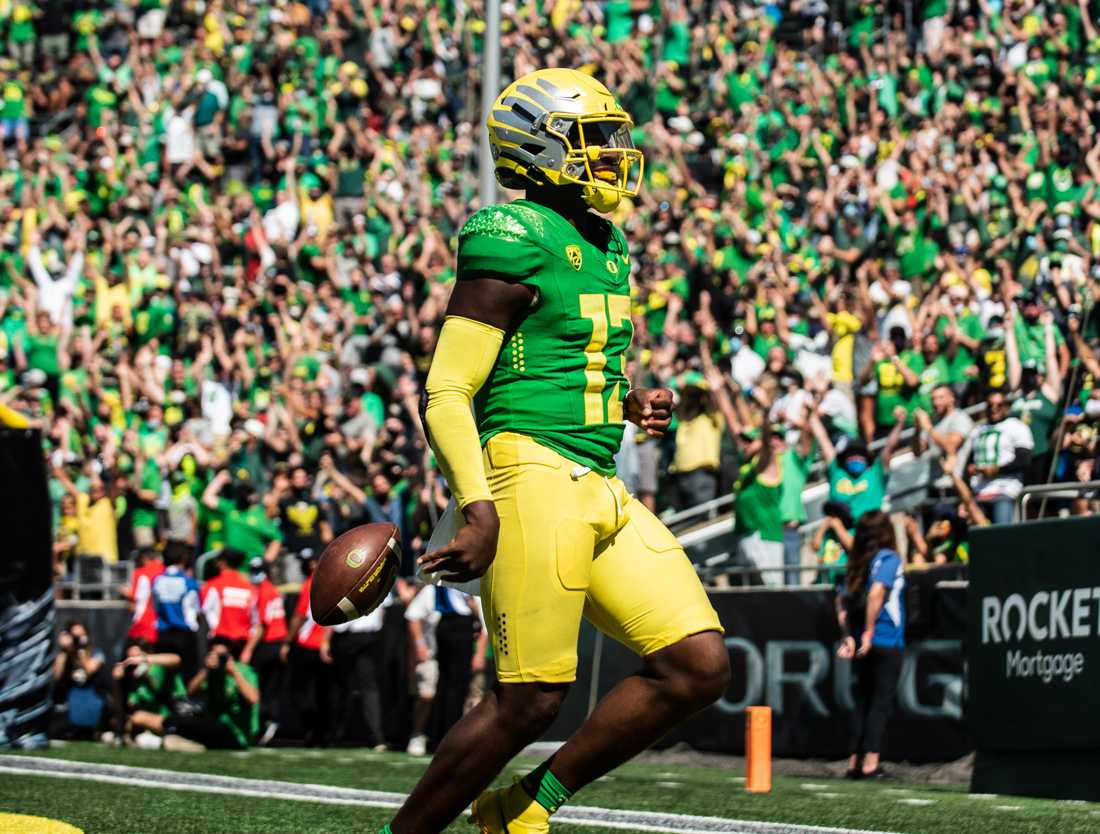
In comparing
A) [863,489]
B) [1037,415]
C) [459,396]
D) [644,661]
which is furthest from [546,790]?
[863,489]

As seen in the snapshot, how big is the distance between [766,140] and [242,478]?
5809 mm

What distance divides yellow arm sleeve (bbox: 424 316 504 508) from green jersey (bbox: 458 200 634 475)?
0.11 metres

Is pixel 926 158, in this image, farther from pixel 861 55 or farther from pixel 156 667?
pixel 156 667

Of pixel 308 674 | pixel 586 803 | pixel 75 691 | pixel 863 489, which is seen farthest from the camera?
pixel 75 691

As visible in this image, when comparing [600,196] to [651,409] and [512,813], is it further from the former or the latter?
[512,813]

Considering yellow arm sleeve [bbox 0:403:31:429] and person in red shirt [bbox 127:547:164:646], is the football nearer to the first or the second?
yellow arm sleeve [bbox 0:403:31:429]

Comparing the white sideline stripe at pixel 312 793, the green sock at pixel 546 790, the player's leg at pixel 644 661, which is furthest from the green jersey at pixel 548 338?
the white sideline stripe at pixel 312 793

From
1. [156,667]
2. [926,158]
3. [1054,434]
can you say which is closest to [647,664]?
[1054,434]

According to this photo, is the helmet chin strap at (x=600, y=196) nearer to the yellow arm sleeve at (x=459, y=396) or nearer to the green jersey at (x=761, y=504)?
the yellow arm sleeve at (x=459, y=396)

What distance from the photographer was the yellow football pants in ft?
18.1

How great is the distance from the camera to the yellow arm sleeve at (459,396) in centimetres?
548

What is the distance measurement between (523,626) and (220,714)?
11.3 metres

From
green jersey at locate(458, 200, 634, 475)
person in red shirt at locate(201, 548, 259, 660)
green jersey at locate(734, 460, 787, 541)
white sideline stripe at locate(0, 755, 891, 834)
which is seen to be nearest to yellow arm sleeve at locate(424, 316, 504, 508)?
green jersey at locate(458, 200, 634, 475)

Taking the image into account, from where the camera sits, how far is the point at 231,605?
16781 millimetres
